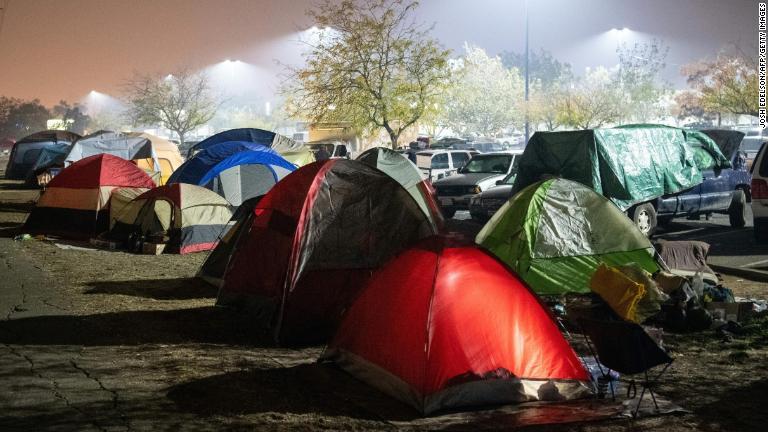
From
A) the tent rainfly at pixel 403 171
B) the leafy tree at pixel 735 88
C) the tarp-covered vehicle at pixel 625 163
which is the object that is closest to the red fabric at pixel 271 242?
the tent rainfly at pixel 403 171

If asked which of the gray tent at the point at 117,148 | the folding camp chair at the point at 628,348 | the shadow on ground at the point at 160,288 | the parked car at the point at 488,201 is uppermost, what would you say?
the gray tent at the point at 117,148

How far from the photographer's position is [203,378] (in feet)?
25.7

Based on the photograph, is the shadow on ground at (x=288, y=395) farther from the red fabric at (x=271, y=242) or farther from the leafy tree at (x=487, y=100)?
the leafy tree at (x=487, y=100)

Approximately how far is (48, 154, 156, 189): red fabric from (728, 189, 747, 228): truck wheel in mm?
13082

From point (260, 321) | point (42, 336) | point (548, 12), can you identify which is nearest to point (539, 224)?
point (260, 321)

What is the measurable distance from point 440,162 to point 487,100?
49.5 metres

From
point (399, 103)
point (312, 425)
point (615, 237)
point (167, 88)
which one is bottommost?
point (312, 425)

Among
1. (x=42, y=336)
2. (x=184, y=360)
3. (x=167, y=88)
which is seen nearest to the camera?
(x=184, y=360)

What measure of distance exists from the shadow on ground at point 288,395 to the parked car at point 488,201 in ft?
39.0

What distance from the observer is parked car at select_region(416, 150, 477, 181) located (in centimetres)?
2762

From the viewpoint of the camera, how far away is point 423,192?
649 inches

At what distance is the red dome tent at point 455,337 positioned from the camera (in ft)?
22.9

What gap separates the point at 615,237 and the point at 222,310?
539 centimetres

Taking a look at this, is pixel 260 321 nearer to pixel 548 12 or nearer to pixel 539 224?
pixel 539 224
